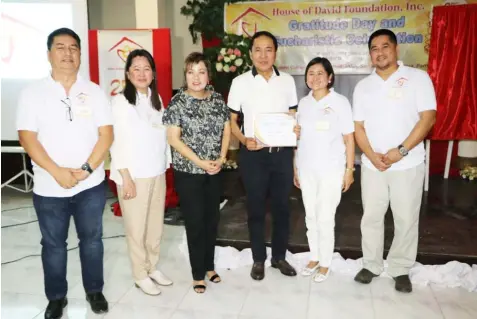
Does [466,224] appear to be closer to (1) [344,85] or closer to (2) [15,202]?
(1) [344,85]

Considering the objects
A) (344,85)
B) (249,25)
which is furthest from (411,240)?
(249,25)

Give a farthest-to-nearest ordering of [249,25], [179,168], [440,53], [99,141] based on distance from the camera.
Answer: [249,25], [440,53], [179,168], [99,141]

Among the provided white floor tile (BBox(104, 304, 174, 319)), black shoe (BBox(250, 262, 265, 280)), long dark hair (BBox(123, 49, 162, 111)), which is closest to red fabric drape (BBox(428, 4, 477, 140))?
black shoe (BBox(250, 262, 265, 280))

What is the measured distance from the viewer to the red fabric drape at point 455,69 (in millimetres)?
4566

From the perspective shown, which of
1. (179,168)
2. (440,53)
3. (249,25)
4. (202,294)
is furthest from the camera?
(249,25)

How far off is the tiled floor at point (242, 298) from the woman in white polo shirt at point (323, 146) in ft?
1.31

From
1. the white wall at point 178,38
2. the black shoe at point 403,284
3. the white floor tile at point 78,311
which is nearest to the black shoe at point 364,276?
the black shoe at point 403,284

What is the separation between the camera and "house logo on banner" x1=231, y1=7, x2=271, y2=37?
5.44 meters

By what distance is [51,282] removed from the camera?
2.36 meters

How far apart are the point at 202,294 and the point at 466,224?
228 centimetres

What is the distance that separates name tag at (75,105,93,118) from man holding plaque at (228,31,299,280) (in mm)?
863

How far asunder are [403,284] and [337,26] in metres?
3.54

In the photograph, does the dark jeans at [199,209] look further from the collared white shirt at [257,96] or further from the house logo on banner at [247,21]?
the house logo on banner at [247,21]

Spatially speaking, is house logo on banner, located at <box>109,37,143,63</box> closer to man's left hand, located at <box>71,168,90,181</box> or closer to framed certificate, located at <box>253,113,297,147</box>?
framed certificate, located at <box>253,113,297,147</box>
